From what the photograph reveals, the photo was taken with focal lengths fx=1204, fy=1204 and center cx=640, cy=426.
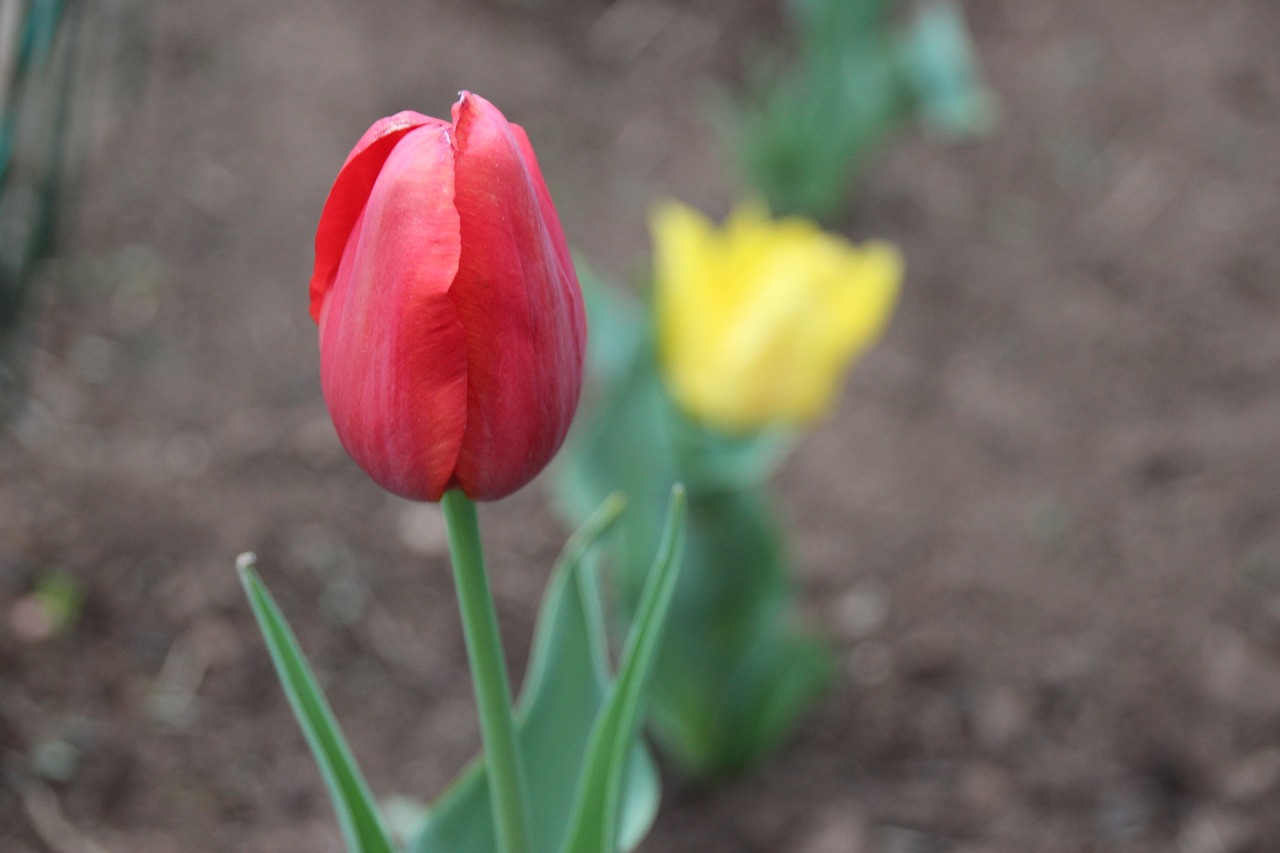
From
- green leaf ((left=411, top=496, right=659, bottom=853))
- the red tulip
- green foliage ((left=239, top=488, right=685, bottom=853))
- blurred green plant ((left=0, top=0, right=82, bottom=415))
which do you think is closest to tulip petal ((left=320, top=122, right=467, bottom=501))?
the red tulip

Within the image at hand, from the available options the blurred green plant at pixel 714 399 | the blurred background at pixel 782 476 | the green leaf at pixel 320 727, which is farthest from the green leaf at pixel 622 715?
the blurred background at pixel 782 476

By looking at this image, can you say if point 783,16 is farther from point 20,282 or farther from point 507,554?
point 20,282

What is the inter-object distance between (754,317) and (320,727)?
64cm

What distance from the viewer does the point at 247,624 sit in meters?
1.38

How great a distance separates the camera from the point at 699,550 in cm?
121

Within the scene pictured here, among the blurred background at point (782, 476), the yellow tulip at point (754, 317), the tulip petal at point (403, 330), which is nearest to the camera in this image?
the tulip petal at point (403, 330)

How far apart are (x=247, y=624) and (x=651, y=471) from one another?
54cm

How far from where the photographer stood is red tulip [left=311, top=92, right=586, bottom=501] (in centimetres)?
45

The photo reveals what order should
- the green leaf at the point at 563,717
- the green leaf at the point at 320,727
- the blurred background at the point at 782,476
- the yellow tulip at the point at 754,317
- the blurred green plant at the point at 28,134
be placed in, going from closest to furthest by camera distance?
the green leaf at the point at 320,727
the green leaf at the point at 563,717
the blurred green plant at the point at 28,134
the yellow tulip at the point at 754,317
the blurred background at the point at 782,476

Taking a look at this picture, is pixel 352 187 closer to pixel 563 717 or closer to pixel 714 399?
pixel 563 717

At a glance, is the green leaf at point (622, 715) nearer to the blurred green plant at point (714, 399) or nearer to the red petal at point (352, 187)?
the red petal at point (352, 187)

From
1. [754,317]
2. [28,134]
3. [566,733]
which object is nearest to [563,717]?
[566,733]

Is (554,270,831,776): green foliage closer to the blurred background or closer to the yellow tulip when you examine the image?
the yellow tulip

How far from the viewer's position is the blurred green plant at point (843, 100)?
219 centimetres
